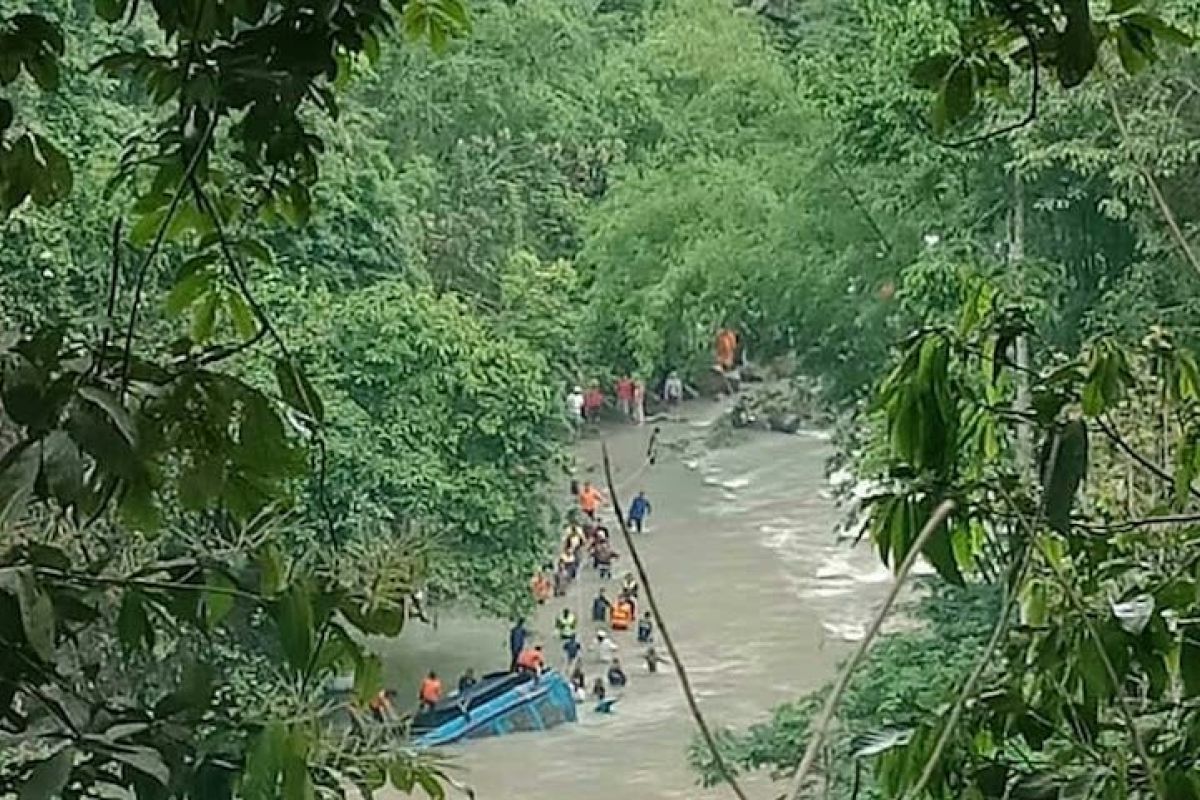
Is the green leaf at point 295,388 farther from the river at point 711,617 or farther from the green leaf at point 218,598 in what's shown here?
the river at point 711,617

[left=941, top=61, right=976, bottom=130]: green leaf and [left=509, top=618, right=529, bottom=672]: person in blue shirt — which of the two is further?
[left=509, top=618, right=529, bottom=672]: person in blue shirt

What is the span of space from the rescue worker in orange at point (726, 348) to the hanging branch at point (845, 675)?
2.73 metres

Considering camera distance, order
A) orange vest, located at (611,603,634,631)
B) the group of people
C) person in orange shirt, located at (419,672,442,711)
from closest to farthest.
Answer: person in orange shirt, located at (419,672,442,711), the group of people, orange vest, located at (611,603,634,631)

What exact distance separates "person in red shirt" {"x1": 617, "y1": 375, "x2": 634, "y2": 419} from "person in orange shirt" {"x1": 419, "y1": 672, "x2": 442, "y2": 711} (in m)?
0.35

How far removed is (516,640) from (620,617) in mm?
248

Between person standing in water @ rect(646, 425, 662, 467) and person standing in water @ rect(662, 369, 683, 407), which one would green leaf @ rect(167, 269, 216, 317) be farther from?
person standing in water @ rect(662, 369, 683, 407)

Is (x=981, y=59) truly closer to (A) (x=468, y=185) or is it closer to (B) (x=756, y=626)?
(B) (x=756, y=626)

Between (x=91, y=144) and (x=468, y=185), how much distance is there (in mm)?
1649

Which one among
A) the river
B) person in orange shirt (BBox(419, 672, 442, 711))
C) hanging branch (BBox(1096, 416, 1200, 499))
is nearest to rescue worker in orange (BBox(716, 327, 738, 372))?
the river

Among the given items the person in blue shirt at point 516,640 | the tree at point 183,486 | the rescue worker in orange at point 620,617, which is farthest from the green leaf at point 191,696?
the person in blue shirt at point 516,640

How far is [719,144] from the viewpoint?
3365 millimetres

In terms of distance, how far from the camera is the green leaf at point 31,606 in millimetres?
340

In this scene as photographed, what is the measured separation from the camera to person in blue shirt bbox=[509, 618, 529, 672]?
2988 mm

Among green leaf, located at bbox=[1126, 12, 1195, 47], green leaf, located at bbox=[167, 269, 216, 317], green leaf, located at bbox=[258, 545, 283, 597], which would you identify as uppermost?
green leaf, located at bbox=[1126, 12, 1195, 47]
